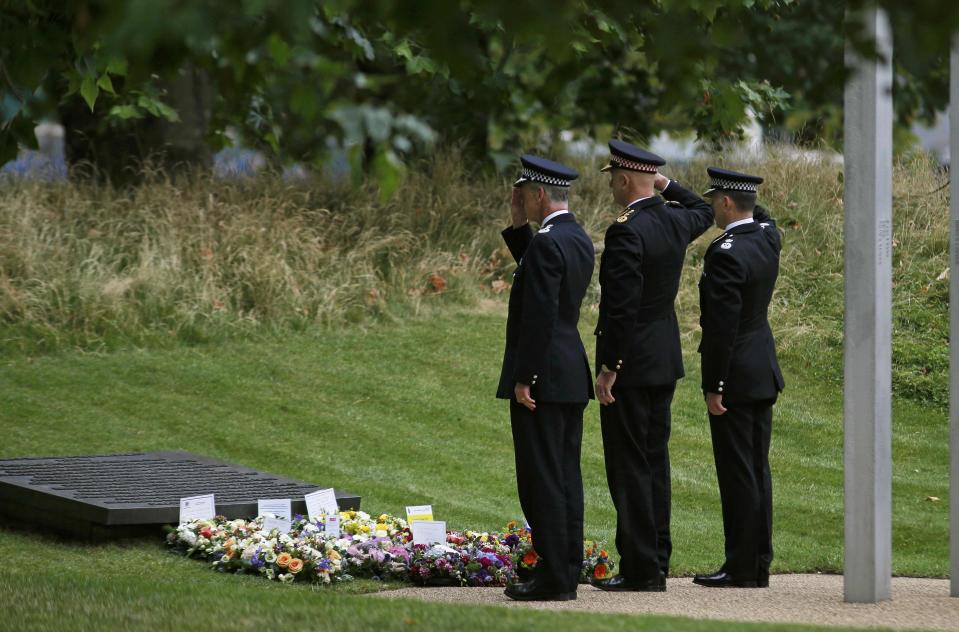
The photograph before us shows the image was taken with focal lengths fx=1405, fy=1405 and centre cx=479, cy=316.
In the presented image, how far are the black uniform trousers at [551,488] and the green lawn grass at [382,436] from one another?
1060 millimetres

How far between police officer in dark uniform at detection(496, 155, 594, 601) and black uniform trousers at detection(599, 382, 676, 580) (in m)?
0.27

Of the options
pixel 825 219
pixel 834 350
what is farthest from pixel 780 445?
pixel 825 219

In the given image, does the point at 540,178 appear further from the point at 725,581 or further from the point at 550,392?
the point at 725,581

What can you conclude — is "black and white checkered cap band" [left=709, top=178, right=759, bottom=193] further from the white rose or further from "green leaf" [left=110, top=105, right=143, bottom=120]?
"green leaf" [left=110, top=105, right=143, bottom=120]

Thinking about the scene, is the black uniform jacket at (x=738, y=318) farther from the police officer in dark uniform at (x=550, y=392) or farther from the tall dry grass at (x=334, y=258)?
the tall dry grass at (x=334, y=258)

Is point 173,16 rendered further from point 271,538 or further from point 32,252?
point 32,252

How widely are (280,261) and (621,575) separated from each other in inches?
308

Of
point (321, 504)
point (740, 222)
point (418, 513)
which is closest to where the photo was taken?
point (740, 222)

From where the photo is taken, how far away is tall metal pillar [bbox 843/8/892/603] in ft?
19.9

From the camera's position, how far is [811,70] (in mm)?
4465

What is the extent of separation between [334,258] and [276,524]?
706 cm

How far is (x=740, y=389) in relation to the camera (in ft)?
22.8

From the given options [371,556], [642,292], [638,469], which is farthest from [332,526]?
[642,292]

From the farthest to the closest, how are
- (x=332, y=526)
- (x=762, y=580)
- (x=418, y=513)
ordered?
(x=418, y=513), (x=332, y=526), (x=762, y=580)
